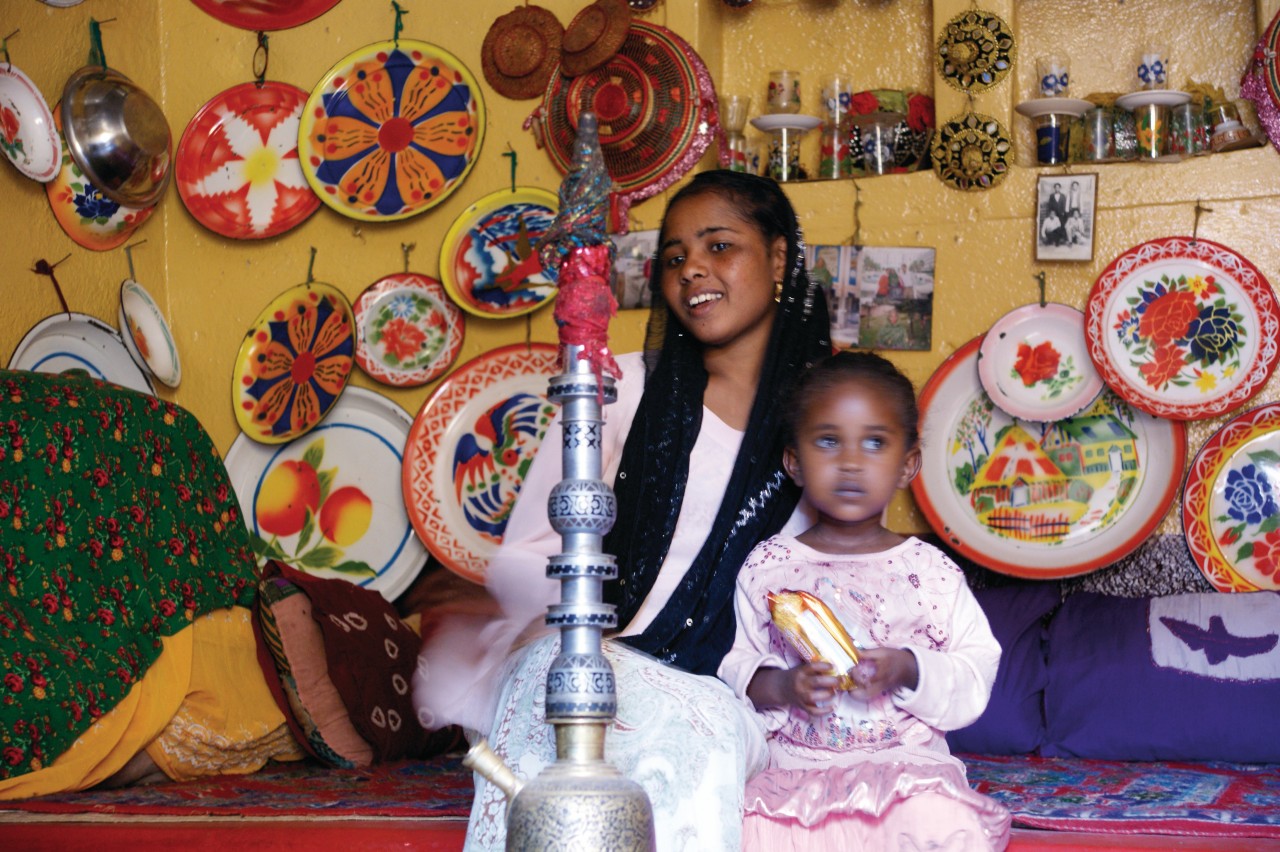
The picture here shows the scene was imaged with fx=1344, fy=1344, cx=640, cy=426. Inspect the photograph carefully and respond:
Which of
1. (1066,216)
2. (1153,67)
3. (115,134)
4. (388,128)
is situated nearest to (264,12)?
(388,128)

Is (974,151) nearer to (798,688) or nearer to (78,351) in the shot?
(798,688)

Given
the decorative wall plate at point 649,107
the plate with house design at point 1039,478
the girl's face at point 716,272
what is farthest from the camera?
the decorative wall plate at point 649,107

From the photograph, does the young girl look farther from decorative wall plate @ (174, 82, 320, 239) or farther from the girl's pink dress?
decorative wall plate @ (174, 82, 320, 239)

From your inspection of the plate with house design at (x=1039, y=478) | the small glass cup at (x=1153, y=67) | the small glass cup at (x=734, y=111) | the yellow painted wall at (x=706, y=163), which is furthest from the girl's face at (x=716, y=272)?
the small glass cup at (x=1153, y=67)

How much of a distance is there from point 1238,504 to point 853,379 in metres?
1.68

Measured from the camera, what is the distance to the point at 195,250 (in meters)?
3.92

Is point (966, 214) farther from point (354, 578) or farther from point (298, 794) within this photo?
point (298, 794)

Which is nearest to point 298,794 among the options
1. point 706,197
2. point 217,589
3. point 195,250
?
point 217,589

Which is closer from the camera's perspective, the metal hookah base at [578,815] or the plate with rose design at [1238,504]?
the metal hookah base at [578,815]

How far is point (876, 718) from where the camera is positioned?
1.78 meters

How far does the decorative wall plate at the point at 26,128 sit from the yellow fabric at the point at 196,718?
123 centimetres

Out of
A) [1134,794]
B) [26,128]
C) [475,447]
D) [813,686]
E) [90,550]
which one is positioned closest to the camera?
[813,686]

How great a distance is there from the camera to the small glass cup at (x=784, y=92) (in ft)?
11.7

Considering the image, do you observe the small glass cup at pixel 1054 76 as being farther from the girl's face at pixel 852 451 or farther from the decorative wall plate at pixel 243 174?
the decorative wall plate at pixel 243 174
